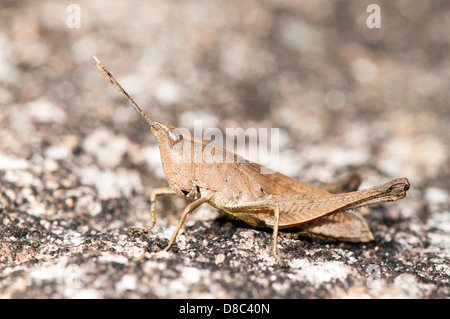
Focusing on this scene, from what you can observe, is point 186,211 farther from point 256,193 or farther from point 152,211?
point 256,193

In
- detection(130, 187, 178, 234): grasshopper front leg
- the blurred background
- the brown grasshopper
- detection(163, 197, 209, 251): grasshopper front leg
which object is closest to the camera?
Result: detection(163, 197, 209, 251): grasshopper front leg

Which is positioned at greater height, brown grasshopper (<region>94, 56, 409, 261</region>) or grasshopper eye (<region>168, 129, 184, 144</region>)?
grasshopper eye (<region>168, 129, 184, 144</region>)

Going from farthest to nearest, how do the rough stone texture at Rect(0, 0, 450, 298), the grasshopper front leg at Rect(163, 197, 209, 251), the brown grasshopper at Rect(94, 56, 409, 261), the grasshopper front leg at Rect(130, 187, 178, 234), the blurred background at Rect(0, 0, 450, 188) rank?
the blurred background at Rect(0, 0, 450, 188), the grasshopper front leg at Rect(130, 187, 178, 234), the brown grasshopper at Rect(94, 56, 409, 261), the grasshopper front leg at Rect(163, 197, 209, 251), the rough stone texture at Rect(0, 0, 450, 298)

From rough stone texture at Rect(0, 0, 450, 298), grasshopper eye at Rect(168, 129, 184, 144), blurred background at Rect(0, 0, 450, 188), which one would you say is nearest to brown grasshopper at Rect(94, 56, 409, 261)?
grasshopper eye at Rect(168, 129, 184, 144)

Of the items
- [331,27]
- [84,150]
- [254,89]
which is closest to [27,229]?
[84,150]

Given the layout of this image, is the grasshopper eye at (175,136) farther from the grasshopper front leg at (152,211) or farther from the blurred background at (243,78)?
the blurred background at (243,78)
